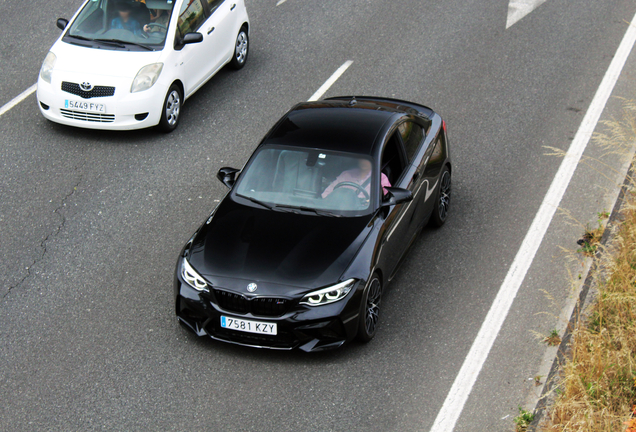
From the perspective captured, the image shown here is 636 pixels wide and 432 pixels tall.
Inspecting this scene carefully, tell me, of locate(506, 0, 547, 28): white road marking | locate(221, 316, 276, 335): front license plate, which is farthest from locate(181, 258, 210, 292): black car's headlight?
locate(506, 0, 547, 28): white road marking

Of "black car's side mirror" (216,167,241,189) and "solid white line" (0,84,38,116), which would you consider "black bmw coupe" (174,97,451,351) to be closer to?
"black car's side mirror" (216,167,241,189)

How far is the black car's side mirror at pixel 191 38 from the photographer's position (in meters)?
10.9

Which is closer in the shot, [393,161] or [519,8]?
[393,161]

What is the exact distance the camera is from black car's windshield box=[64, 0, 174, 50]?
430 inches

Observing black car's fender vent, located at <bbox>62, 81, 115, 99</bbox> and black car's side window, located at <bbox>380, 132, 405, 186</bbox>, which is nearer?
black car's side window, located at <bbox>380, 132, 405, 186</bbox>

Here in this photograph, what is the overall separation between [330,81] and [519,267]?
17.2ft

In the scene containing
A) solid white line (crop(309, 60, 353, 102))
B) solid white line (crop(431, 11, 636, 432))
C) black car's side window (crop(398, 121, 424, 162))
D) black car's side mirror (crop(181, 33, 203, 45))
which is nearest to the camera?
solid white line (crop(431, 11, 636, 432))

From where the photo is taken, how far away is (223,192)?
9.41 metres

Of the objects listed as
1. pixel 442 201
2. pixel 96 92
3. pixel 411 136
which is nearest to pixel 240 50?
pixel 96 92

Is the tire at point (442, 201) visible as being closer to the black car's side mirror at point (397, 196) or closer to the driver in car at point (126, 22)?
the black car's side mirror at point (397, 196)

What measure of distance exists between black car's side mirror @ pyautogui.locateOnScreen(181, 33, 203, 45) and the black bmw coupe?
318cm

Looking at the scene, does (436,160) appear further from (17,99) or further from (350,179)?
(17,99)

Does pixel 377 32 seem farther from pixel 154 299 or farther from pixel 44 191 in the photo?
pixel 154 299

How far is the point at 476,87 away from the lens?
12.0m
